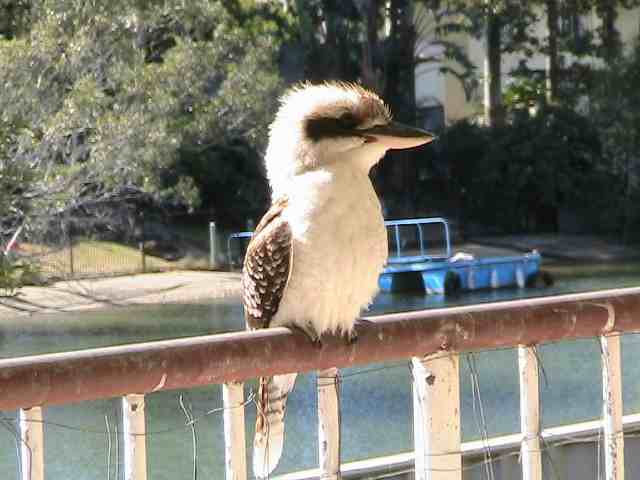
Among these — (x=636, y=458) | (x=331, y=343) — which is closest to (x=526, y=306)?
(x=331, y=343)

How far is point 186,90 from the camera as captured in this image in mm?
18594

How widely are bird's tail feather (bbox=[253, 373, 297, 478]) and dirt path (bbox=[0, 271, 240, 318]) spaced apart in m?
15.9

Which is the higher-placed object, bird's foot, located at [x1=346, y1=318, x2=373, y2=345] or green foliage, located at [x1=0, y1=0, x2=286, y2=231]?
green foliage, located at [x1=0, y1=0, x2=286, y2=231]

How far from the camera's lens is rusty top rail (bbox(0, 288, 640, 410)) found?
1.69 m

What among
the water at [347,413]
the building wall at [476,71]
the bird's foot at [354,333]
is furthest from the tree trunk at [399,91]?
the bird's foot at [354,333]

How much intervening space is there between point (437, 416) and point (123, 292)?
60.3ft

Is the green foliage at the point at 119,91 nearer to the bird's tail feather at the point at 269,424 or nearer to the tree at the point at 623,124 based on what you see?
the tree at the point at 623,124

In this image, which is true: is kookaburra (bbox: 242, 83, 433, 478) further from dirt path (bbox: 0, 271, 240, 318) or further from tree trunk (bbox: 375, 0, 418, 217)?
tree trunk (bbox: 375, 0, 418, 217)

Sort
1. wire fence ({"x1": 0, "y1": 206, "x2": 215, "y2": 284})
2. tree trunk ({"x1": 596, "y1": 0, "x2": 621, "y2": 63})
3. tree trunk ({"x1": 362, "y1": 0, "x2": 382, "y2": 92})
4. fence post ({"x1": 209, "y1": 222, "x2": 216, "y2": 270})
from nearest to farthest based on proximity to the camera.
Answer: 1. wire fence ({"x1": 0, "y1": 206, "x2": 215, "y2": 284})
2. fence post ({"x1": 209, "y1": 222, "x2": 216, "y2": 270})
3. tree trunk ({"x1": 362, "y1": 0, "x2": 382, "y2": 92})
4. tree trunk ({"x1": 596, "y1": 0, "x2": 621, "y2": 63})

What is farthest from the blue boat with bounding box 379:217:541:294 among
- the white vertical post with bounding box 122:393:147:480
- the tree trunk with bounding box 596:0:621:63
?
the white vertical post with bounding box 122:393:147:480

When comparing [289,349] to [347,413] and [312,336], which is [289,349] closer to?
[312,336]

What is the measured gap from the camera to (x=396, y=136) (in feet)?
8.22

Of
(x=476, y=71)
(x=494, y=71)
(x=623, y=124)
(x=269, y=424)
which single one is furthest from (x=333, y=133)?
(x=476, y=71)

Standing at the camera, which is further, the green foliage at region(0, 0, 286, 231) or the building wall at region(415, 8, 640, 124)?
the building wall at region(415, 8, 640, 124)
